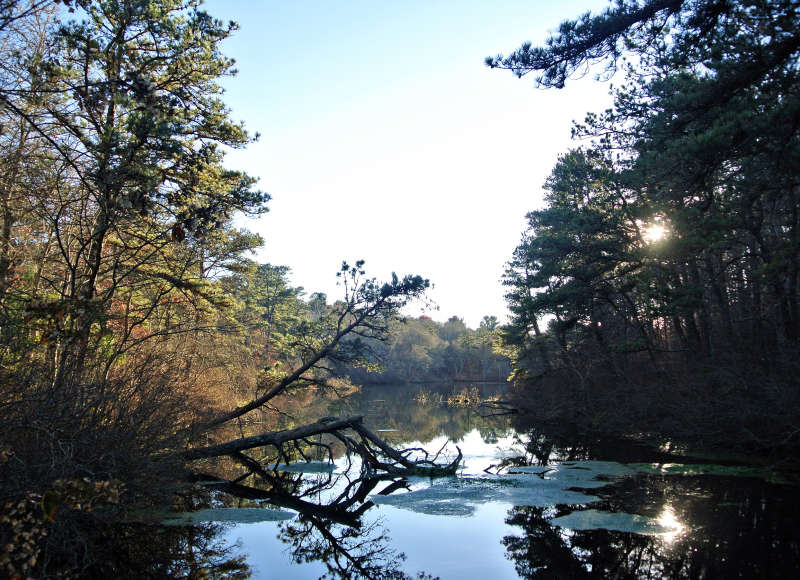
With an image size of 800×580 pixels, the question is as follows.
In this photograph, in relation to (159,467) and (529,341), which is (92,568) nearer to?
(159,467)

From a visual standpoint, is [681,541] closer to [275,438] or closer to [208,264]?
[275,438]

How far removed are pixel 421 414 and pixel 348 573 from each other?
83.9ft

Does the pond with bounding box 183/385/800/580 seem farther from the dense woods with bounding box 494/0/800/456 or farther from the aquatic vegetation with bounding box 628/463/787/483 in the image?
the dense woods with bounding box 494/0/800/456

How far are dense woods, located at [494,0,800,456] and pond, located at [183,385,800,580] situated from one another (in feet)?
11.5

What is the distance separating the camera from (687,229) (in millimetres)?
13555

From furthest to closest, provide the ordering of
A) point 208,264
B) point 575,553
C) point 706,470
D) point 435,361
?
point 435,361, point 208,264, point 706,470, point 575,553

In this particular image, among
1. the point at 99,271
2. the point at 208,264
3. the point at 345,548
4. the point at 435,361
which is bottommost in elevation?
the point at 345,548

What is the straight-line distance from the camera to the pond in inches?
263

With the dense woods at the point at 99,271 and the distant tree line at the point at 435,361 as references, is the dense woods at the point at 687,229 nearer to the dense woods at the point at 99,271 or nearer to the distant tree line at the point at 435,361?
the dense woods at the point at 99,271

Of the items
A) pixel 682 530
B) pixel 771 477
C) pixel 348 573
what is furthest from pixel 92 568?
pixel 771 477

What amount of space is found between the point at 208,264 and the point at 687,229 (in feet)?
52.1

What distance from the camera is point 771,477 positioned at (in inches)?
420

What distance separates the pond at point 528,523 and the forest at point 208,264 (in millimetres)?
981

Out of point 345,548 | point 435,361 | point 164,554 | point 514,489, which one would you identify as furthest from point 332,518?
point 435,361
